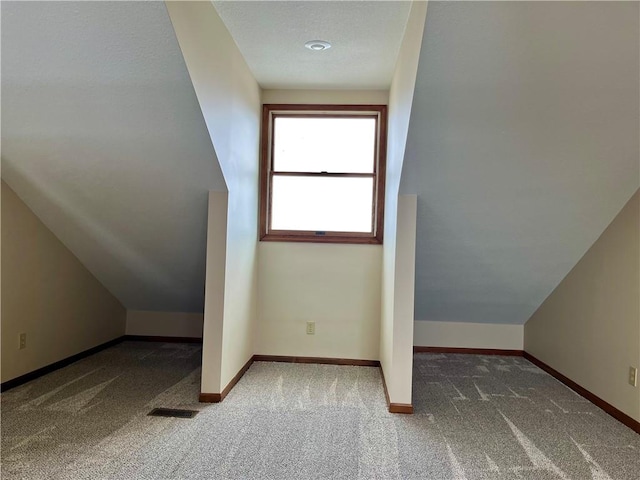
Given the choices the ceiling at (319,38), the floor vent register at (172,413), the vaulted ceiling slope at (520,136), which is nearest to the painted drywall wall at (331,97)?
the ceiling at (319,38)

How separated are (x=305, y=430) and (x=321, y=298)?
1.46 m

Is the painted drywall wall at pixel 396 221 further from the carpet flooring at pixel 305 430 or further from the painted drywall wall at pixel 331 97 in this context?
the painted drywall wall at pixel 331 97

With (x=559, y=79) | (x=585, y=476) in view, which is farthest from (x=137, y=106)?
(x=585, y=476)

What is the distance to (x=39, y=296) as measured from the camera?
3184 mm

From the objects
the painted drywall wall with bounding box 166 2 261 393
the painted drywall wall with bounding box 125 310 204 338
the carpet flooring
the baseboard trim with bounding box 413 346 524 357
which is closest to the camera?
the carpet flooring

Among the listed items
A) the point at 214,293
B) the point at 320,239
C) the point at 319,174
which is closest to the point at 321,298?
the point at 320,239

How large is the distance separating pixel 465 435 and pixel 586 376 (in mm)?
1278

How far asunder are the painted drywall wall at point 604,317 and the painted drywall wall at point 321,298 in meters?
1.46

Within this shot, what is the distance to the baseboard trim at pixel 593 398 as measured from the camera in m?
2.53

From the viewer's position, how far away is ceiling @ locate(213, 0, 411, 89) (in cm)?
236

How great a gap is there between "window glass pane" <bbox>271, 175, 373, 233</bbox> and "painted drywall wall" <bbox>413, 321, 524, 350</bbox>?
1289 millimetres

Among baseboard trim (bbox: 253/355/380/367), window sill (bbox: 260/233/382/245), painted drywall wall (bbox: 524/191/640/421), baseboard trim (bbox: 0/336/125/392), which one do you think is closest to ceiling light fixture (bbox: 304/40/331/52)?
window sill (bbox: 260/233/382/245)

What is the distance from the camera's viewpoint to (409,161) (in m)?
2.58

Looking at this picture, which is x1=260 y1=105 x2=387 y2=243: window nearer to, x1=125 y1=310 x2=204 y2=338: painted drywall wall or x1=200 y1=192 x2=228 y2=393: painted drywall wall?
x1=200 y1=192 x2=228 y2=393: painted drywall wall
